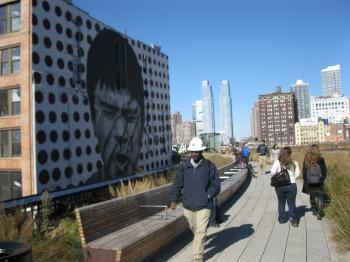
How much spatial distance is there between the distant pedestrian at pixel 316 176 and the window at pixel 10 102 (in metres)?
16.6

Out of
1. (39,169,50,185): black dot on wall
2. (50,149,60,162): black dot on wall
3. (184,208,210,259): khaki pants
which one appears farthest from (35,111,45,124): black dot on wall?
(184,208,210,259): khaki pants

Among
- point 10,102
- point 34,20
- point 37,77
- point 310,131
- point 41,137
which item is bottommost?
point 41,137

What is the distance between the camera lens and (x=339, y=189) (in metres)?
9.36

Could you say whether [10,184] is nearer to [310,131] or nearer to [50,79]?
[50,79]

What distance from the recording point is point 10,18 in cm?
2208

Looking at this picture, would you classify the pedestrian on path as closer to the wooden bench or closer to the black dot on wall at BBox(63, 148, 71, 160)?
the wooden bench

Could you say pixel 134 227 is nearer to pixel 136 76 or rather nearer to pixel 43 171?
pixel 43 171

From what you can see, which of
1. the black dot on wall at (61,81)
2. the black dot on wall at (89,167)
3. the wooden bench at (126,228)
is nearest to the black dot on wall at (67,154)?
the black dot on wall at (89,167)

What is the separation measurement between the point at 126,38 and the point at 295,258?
2571 cm

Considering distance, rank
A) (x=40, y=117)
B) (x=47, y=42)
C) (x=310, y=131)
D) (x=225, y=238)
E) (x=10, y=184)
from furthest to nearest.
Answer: (x=310, y=131), (x=47, y=42), (x=10, y=184), (x=40, y=117), (x=225, y=238)

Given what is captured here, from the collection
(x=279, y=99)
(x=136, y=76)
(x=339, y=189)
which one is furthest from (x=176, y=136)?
(x=339, y=189)

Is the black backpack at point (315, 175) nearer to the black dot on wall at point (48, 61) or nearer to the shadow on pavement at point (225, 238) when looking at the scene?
the shadow on pavement at point (225, 238)

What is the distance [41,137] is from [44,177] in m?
2.03

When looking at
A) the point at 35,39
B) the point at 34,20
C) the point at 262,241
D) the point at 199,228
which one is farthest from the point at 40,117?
the point at 199,228
